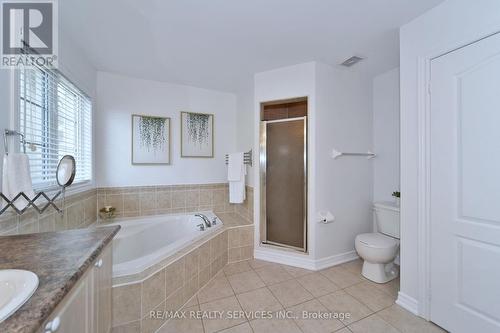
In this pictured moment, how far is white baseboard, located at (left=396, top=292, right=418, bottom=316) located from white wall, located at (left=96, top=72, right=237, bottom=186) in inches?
92.6

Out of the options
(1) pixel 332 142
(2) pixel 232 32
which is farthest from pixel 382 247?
(2) pixel 232 32

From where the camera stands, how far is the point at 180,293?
5.46ft

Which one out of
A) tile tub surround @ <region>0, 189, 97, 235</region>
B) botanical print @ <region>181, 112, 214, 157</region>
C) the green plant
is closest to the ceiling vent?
botanical print @ <region>181, 112, 214, 157</region>

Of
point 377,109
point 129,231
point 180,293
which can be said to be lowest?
point 180,293

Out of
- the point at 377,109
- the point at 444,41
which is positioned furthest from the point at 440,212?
the point at 377,109

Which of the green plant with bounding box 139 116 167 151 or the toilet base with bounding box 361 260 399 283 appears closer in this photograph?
the toilet base with bounding box 361 260 399 283

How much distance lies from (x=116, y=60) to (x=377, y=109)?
3.05 metres

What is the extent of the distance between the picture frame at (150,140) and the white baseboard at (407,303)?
9.26 ft

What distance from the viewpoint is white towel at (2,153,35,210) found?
1071mm

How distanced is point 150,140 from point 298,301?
2.46 meters

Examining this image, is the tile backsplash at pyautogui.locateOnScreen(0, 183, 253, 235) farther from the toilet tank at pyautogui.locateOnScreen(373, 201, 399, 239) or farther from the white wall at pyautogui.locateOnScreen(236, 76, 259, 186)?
the toilet tank at pyautogui.locateOnScreen(373, 201, 399, 239)

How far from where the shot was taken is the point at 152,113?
272cm

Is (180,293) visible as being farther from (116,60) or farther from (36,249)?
(116,60)

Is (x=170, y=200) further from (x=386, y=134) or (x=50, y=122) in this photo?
(x=386, y=134)
